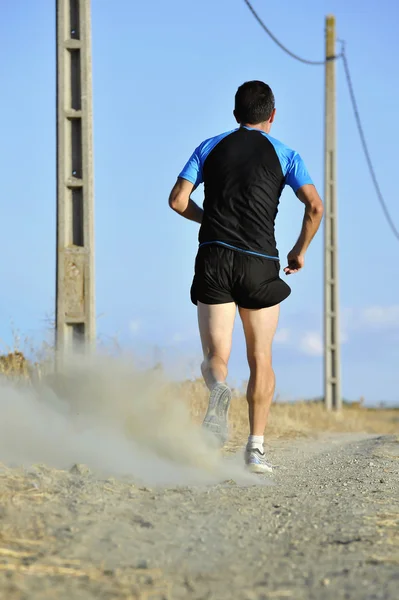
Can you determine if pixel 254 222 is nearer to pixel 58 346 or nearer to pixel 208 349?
pixel 208 349

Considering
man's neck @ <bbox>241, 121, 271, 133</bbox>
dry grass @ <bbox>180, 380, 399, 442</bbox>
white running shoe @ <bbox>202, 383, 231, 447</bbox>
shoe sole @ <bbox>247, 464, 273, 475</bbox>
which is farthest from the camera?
dry grass @ <bbox>180, 380, 399, 442</bbox>

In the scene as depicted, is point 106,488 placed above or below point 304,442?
above

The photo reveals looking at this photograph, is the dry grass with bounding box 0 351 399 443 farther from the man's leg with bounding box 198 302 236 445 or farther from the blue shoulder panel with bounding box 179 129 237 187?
the blue shoulder panel with bounding box 179 129 237 187

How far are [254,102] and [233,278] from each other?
123 centimetres

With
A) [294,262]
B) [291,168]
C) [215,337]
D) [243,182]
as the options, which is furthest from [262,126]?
[215,337]

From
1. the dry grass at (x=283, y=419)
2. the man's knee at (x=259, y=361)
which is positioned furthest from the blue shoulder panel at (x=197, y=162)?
the dry grass at (x=283, y=419)

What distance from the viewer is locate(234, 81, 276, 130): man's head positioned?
19.4 feet

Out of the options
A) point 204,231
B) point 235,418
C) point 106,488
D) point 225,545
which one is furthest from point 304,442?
point 225,545

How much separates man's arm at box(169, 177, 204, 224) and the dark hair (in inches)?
24.4

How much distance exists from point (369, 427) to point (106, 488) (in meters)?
12.9

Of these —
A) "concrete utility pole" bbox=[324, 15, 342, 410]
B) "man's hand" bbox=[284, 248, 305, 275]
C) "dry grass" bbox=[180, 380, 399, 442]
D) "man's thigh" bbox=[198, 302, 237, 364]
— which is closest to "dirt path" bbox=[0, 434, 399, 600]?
"man's thigh" bbox=[198, 302, 237, 364]

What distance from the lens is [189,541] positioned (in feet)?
11.5

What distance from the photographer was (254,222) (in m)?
5.76

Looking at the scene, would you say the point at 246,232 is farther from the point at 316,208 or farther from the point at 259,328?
the point at 259,328
